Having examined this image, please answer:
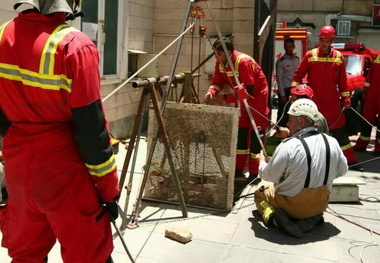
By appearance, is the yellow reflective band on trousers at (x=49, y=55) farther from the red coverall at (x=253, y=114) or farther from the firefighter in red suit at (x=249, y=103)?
the red coverall at (x=253, y=114)

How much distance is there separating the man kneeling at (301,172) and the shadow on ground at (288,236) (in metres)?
0.06

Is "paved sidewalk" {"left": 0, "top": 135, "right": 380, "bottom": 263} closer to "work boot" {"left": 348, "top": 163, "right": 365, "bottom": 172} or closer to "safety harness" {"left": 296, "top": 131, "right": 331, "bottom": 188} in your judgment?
"safety harness" {"left": 296, "top": 131, "right": 331, "bottom": 188}

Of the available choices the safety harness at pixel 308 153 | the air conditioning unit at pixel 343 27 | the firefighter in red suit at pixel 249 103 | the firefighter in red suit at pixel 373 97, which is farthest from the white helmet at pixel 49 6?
the air conditioning unit at pixel 343 27

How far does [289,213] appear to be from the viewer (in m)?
4.76

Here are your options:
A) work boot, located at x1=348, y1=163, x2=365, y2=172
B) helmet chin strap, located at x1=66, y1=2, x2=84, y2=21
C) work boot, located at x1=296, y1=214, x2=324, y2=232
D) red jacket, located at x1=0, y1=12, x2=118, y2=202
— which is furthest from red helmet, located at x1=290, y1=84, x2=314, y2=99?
red jacket, located at x1=0, y1=12, x2=118, y2=202

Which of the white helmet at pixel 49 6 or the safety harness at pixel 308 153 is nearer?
the white helmet at pixel 49 6

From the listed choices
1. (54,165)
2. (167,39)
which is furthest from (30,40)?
(167,39)

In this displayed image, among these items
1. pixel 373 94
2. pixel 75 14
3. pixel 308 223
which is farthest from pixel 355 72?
pixel 75 14

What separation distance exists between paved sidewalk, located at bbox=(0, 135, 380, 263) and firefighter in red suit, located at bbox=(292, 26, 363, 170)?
6.32 ft

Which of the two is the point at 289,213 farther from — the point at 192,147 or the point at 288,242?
the point at 192,147

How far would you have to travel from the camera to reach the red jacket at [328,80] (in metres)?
7.14

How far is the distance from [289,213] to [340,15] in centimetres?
1890

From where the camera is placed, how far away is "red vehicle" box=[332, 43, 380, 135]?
9469mm

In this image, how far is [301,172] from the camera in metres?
4.51
